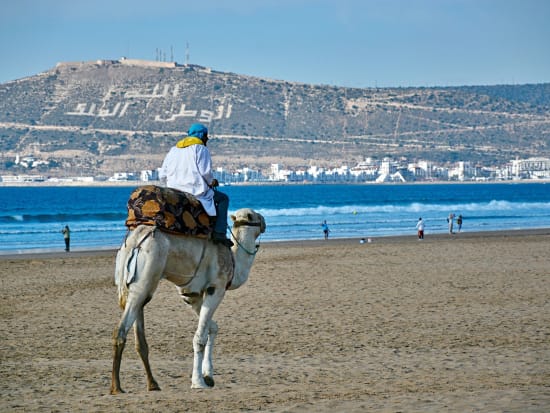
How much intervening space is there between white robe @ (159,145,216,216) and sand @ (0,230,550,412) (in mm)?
1787

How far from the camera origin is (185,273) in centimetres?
963

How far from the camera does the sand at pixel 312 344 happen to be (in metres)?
9.33

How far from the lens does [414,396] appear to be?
9.32 meters

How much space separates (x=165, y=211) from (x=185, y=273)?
2.30 feet

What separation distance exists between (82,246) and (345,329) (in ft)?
95.2

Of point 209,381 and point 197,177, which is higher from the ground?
point 197,177

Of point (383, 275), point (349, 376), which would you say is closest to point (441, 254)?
point (383, 275)

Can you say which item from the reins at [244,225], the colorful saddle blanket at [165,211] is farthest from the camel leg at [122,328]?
the reins at [244,225]

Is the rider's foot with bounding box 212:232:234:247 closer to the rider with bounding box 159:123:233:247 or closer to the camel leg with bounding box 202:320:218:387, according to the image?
the rider with bounding box 159:123:233:247

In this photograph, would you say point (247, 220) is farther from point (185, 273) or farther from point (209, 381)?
point (209, 381)

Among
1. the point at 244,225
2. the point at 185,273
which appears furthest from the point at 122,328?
the point at 244,225

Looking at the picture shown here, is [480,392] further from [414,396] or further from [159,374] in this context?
[159,374]

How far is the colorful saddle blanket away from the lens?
30.2 ft

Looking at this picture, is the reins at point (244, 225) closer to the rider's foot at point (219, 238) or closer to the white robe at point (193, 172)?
the rider's foot at point (219, 238)
